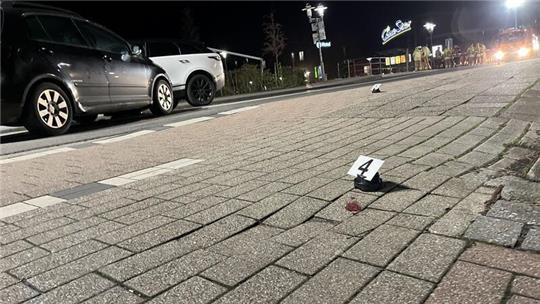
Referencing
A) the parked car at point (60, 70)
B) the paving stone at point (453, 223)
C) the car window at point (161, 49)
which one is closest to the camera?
the paving stone at point (453, 223)

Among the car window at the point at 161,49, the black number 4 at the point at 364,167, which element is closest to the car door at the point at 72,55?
the car window at the point at 161,49

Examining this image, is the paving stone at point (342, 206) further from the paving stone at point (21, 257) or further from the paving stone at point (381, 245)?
the paving stone at point (21, 257)

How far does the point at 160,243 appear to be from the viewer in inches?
98.0

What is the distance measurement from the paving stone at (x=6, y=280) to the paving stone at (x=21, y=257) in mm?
87

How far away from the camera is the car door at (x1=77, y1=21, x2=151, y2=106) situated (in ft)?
24.5

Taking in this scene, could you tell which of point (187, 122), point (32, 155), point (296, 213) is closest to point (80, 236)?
point (296, 213)

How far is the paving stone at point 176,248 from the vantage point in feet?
7.20

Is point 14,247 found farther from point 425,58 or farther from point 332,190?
point 425,58

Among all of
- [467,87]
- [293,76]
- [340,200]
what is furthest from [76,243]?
[293,76]

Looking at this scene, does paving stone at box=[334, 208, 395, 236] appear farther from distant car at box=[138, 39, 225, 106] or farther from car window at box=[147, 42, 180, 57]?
car window at box=[147, 42, 180, 57]

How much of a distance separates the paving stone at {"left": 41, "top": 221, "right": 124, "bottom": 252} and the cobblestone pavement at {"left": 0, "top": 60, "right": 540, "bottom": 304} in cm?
1

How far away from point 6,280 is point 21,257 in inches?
10.9

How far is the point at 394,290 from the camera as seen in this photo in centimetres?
185

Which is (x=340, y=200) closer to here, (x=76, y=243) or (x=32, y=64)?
(x=76, y=243)
